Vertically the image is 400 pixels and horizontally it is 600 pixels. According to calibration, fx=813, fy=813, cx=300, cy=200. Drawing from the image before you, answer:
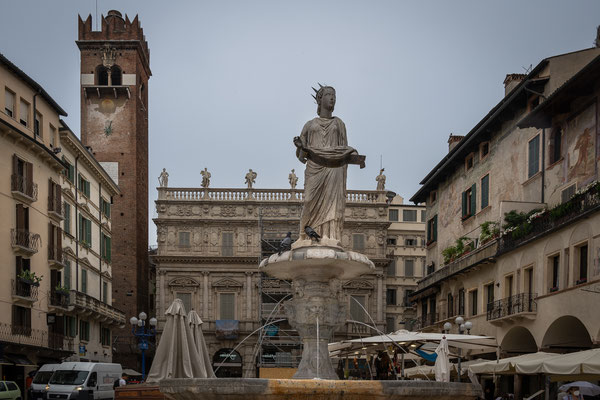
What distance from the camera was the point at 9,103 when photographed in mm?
36281

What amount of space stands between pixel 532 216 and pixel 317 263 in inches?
789

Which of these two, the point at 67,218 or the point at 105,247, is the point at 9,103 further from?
the point at 105,247

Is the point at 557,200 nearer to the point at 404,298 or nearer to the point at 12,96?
the point at 12,96

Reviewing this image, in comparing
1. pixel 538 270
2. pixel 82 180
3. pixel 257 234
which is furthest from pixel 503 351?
pixel 257 234

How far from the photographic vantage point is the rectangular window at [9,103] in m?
35.8

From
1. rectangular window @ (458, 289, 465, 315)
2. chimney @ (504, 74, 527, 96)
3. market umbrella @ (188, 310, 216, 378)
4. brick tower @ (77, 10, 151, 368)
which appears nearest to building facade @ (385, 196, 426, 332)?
brick tower @ (77, 10, 151, 368)

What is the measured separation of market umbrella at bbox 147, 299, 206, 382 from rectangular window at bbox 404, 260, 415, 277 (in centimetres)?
5635

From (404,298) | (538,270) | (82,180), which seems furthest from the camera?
(404,298)

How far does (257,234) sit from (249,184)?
14.8ft

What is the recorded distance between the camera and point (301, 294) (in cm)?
1279

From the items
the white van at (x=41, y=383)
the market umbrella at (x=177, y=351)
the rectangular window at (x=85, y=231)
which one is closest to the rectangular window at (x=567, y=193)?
the market umbrella at (x=177, y=351)

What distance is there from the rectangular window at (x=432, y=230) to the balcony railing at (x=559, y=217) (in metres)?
15.3

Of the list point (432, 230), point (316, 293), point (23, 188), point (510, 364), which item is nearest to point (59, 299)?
point (23, 188)

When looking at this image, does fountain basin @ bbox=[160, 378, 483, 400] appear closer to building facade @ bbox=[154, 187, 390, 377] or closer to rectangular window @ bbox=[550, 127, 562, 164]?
rectangular window @ bbox=[550, 127, 562, 164]
